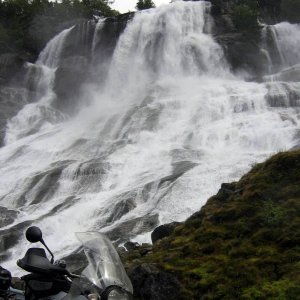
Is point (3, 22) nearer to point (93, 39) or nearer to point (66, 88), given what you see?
point (93, 39)

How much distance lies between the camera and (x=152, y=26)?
4347cm

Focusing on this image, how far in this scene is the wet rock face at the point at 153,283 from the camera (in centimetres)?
743

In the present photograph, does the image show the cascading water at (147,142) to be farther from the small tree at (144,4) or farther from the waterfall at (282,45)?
the small tree at (144,4)

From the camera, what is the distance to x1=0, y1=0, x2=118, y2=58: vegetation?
50125 millimetres

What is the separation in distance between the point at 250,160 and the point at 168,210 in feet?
18.4

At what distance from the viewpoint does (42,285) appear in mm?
4137

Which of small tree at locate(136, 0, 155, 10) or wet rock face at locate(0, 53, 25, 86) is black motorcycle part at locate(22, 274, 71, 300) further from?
small tree at locate(136, 0, 155, 10)

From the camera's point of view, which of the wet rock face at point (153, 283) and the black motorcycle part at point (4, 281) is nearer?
the black motorcycle part at point (4, 281)

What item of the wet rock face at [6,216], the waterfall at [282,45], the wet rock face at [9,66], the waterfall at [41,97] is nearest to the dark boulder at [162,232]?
the wet rock face at [6,216]

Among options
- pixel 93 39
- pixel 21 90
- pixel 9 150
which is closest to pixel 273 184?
pixel 9 150

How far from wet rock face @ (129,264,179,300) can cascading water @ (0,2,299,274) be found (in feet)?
24.7

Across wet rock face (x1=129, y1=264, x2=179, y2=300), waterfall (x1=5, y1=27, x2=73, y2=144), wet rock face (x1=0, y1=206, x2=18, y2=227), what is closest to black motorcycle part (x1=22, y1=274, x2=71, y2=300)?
wet rock face (x1=129, y1=264, x2=179, y2=300)

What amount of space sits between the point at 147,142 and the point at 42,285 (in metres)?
23.0

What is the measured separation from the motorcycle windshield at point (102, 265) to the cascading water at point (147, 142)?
1074cm
